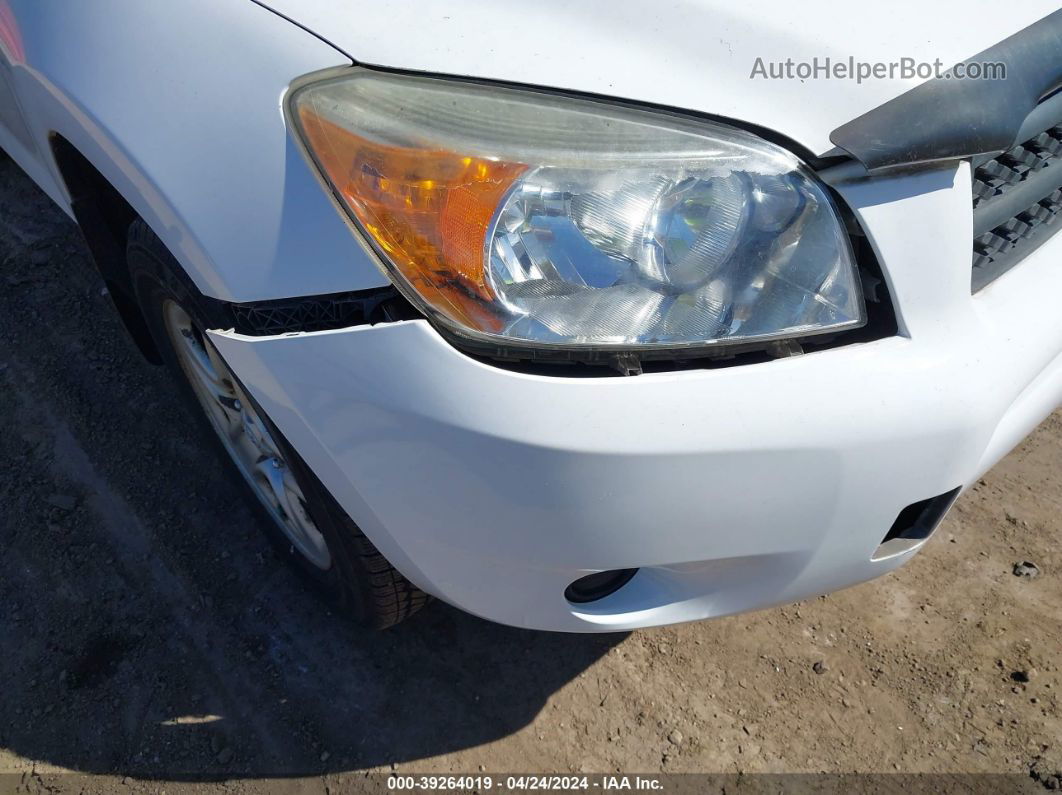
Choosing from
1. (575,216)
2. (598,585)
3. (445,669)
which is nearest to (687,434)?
(575,216)

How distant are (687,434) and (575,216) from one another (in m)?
0.34

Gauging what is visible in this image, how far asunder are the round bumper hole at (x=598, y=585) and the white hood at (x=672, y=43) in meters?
0.77

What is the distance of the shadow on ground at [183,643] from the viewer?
6.79 ft

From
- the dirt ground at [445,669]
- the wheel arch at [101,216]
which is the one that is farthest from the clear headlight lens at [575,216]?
the dirt ground at [445,669]

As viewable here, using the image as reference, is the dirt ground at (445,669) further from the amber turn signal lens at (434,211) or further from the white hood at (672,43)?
the white hood at (672,43)

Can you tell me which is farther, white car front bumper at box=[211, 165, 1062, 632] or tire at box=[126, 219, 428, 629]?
tire at box=[126, 219, 428, 629]

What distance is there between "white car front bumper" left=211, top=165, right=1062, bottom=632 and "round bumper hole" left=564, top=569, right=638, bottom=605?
78 mm

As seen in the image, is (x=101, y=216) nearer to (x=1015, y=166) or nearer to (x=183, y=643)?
(x=183, y=643)

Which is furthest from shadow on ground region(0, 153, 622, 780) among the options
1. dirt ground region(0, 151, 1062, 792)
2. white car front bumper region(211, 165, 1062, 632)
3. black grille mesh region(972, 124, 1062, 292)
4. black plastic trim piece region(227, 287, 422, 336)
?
black grille mesh region(972, 124, 1062, 292)

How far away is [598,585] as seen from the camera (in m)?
1.64

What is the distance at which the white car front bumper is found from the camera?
1.30 metres

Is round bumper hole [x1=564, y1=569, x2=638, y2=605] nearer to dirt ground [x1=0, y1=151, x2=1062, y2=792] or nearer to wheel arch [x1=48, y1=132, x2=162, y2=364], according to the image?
dirt ground [x1=0, y1=151, x2=1062, y2=792]

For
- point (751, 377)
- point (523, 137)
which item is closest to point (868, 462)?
point (751, 377)

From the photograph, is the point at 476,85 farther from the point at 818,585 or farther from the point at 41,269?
the point at 41,269
